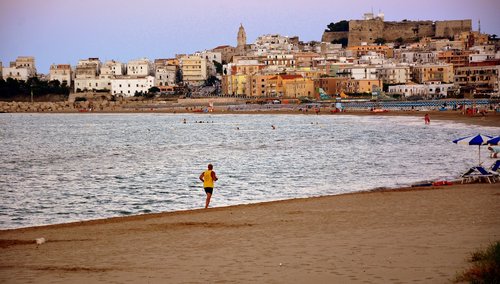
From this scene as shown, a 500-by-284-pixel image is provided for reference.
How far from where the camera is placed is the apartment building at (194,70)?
13912 centimetres

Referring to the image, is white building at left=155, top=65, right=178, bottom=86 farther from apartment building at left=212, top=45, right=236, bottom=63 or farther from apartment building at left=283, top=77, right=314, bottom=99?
apartment building at left=283, top=77, right=314, bottom=99

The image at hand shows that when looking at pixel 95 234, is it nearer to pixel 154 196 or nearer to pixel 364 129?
pixel 154 196

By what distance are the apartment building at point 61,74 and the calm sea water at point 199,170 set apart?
97650 mm

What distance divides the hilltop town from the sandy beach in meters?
85.8

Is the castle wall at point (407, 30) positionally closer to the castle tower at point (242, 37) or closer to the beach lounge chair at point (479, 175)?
the castle tower at point (242, 37)

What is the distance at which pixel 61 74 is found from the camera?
470ft

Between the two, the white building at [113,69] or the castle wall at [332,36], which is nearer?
the white building at [113,69]

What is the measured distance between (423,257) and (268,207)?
6.88m

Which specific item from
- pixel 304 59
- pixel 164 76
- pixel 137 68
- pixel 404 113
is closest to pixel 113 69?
pixel 137 68

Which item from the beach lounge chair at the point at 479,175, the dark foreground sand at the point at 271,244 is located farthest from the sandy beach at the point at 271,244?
the beach lounge chair at the point at 479,175

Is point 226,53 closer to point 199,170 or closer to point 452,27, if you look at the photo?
point 452,27

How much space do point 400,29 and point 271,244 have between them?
169867 millimetres

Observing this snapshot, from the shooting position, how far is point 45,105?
5113 inches

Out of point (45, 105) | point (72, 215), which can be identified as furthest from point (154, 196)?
point (45, 105)
